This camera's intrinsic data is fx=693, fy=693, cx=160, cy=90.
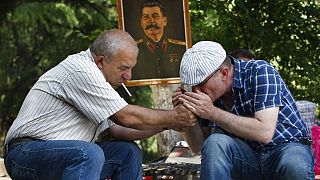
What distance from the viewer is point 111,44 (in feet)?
11.8

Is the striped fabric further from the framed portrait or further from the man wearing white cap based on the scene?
the framed portrait

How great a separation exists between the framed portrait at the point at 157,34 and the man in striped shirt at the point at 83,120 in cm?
158

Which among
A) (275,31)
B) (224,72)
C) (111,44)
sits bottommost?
(275,31)

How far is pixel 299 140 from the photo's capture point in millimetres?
3533

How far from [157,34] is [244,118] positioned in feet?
6.78

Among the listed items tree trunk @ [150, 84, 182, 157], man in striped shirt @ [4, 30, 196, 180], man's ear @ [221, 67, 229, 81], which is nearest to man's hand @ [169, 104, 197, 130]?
man in striped shirt @ [4, 30, 196, 180]

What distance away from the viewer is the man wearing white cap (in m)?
3.33

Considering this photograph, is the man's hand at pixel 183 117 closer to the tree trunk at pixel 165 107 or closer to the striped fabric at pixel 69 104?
the striped fabric at pixel 69 104

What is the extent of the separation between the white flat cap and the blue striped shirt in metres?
0.14

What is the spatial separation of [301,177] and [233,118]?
0.43 meters

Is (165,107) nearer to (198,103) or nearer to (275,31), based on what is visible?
(275,31)

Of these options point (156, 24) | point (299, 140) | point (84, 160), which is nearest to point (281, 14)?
point (156, 24)

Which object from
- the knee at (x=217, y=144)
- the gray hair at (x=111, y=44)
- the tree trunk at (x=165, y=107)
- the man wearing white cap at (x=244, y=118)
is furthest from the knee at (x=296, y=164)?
the tree trunk at (x=165, y=107)

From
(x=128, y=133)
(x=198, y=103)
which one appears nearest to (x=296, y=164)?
(x=198, y=103)
